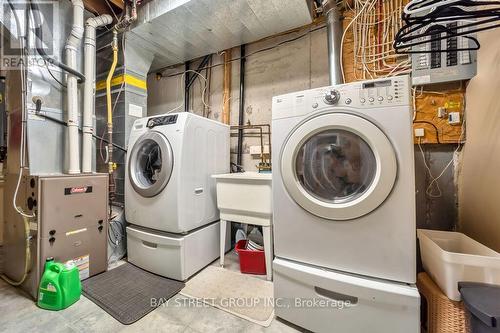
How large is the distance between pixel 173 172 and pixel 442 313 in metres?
1.69

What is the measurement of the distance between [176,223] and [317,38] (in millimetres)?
2083

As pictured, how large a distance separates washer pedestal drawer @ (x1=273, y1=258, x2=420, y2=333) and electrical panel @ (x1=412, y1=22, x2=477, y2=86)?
1371 millimetres

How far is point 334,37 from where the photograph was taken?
179cm

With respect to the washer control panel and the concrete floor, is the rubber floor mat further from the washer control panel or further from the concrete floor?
the washer control panel

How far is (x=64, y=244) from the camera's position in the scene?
1.53 metres

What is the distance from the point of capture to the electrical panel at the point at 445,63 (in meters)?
1.40

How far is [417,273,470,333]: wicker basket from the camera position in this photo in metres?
0.93

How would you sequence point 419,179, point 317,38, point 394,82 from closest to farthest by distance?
point 394,82 → point 419,179 → point 317,38

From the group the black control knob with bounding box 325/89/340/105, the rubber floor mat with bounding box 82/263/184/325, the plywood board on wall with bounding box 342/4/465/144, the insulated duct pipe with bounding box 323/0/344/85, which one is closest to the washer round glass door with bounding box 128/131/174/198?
the rubber floor mat with bounding box 82/263/184/325

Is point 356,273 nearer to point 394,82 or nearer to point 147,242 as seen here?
point 394,82

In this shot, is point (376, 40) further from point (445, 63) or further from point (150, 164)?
point (150, 164)

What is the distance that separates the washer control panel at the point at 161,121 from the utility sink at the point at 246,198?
57 centimetres

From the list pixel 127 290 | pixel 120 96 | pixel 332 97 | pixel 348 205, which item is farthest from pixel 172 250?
pixel 120 96

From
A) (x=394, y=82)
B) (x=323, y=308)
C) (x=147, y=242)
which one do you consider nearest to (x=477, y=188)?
(x=394, y=82)
